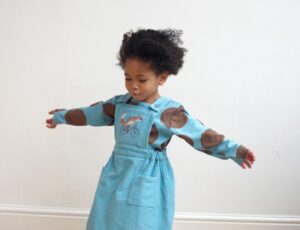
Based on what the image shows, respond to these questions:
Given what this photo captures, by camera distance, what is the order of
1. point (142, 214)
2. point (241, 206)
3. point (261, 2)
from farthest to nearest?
point (241, 206) → point (261, 2) → point (142, 214)

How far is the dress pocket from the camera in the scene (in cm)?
85

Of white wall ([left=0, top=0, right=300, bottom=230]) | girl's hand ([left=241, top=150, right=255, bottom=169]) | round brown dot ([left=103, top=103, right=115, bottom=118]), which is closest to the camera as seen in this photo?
girl's hand ([left=241, top=150, right=255, bottom=169])

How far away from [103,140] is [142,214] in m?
0.54

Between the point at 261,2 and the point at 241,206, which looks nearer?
the point at 261,2

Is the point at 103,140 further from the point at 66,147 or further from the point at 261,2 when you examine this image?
the point at 261,2

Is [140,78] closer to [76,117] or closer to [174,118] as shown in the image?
[174,118]

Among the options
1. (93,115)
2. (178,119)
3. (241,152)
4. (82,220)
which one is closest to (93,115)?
(93,115)

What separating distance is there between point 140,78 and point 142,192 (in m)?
0.28

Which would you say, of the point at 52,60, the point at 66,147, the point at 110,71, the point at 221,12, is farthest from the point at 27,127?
the point at 221,12

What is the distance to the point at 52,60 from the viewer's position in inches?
51.6

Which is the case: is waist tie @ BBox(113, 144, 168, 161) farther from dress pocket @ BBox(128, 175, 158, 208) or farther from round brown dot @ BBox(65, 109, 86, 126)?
round brown dot @ BBox(65, 109, 86, 126)

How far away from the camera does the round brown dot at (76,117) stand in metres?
0.99

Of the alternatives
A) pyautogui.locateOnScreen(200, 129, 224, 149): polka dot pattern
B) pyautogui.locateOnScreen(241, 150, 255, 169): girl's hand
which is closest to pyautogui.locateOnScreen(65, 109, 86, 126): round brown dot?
pyautogui.locateOnScreen(200, 129, 224, 149): polka dot pattern

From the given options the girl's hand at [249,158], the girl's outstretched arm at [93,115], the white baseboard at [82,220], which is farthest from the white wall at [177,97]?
the girl's hand at [249,158]
